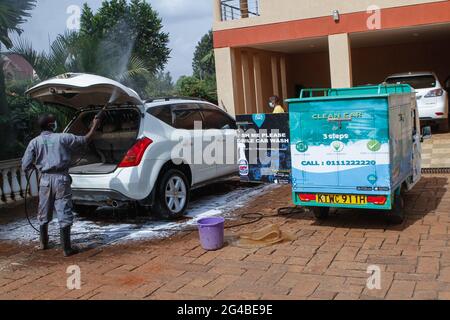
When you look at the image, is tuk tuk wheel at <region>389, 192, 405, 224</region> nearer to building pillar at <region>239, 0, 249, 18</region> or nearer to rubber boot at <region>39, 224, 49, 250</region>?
rubber boot at <region>39, 224, 49, 250</region>

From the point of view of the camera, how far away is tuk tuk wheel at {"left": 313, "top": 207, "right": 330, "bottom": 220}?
20.8ft

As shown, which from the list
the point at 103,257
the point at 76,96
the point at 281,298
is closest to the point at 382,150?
the point at 281,298

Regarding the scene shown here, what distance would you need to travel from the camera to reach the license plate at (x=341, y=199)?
18.6ft

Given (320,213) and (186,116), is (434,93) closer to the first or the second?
(320,213)

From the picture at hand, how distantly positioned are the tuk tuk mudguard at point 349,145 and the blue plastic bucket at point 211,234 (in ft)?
3.78

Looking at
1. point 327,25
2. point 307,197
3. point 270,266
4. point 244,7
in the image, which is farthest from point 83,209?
point 244,7

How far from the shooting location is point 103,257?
17.7ft

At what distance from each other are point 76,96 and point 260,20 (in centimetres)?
731

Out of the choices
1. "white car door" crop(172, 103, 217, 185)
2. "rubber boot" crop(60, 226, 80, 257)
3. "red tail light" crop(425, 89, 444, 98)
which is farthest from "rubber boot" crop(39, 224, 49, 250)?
"red tail light" crop(425, 89, 444, 98)

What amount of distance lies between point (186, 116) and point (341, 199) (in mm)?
2685

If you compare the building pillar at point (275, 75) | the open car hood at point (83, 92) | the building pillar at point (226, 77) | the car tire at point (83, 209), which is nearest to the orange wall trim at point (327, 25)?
the building pillar at point (226, 77)

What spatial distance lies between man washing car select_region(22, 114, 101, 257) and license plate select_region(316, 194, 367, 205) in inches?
113

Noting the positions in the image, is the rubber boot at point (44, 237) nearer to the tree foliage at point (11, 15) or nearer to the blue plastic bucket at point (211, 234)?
the blue plastic bucket at point (211, 234)

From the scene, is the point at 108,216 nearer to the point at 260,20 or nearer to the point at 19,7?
the point at 19,7
